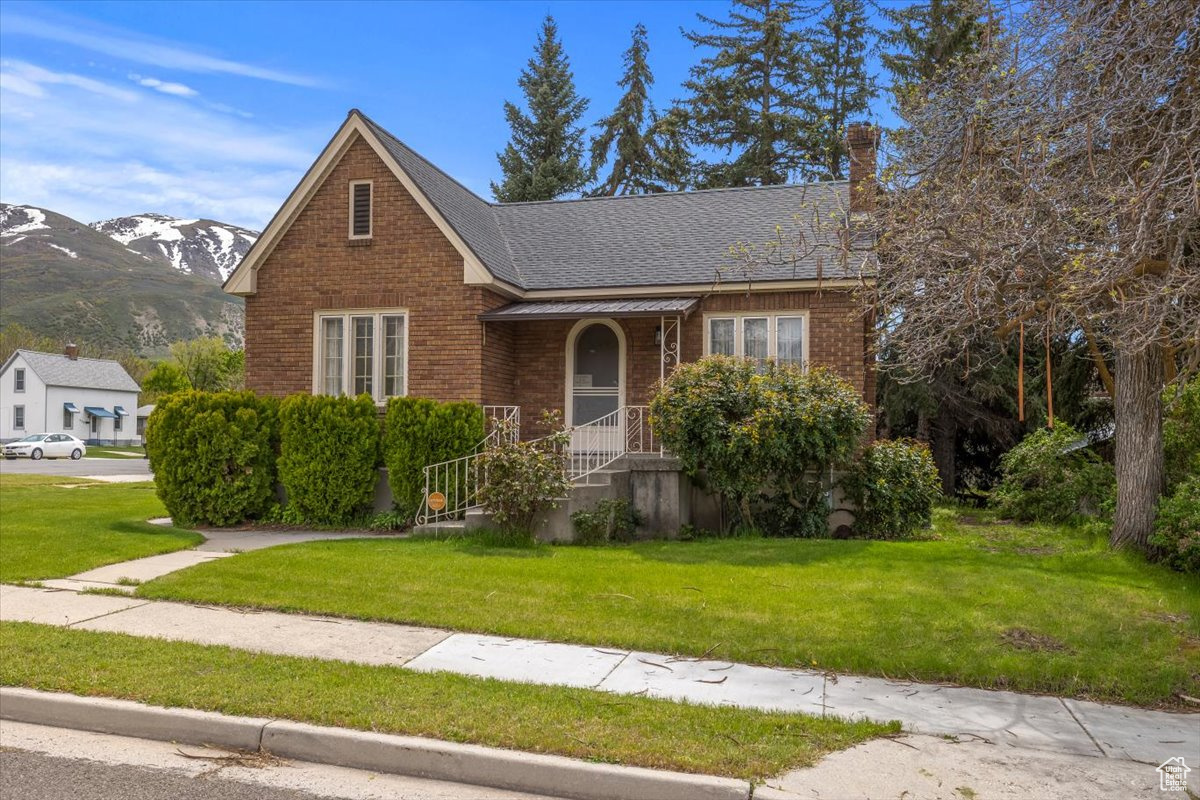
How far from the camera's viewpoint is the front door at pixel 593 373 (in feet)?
50.7

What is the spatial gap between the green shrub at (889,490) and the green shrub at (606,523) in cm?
328

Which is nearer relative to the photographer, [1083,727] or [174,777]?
[174,777]

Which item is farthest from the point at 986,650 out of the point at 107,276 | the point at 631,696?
the point at 107,276

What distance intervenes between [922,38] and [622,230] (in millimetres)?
16747

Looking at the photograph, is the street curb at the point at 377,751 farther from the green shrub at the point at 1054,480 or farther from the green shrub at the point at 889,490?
the green shrub at the point at 1054,480

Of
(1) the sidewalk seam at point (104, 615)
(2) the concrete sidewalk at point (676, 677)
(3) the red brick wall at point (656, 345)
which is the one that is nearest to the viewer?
(2) the concrete sidewalk at point (676, 677)

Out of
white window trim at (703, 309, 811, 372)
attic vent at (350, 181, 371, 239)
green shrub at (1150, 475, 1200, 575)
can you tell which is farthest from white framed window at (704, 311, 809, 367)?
attic vent at (350, 181, 371, 239)

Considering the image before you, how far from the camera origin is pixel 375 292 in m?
15.0

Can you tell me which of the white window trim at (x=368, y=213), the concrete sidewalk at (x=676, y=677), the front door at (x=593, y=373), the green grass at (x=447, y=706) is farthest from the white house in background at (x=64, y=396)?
the green grass at (x=447, y=706)

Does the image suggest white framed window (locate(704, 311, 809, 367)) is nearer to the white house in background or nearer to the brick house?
the brick house

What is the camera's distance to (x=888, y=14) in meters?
28.9

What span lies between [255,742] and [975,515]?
1439 centimetres

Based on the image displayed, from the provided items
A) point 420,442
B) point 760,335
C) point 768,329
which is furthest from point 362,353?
point 768,329

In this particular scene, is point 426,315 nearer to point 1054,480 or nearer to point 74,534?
point 74,534
